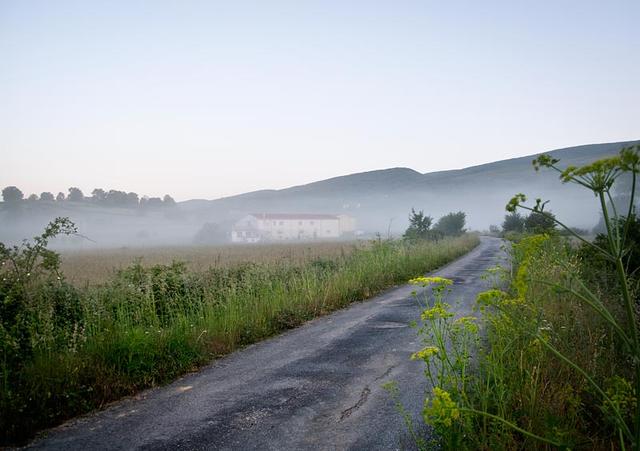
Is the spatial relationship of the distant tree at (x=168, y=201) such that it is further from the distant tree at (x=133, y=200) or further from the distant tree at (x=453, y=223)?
the distant tree at (x=453, y=223)

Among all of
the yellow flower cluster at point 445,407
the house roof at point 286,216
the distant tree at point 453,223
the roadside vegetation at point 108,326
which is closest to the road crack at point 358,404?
the yellow flower cluster at point 445,407

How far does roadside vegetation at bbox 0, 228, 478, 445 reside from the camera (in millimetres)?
5156

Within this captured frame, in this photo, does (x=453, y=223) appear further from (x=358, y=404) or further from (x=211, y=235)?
(x=358, y=404)

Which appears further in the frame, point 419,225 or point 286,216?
point 286,216

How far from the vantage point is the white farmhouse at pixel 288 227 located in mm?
84562

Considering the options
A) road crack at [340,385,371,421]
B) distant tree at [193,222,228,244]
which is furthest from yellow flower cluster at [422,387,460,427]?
distant tree at [193,222,228,244]

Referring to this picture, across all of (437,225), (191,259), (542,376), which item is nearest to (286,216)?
(437,225)

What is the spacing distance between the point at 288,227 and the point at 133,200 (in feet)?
265

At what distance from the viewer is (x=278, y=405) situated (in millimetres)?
5188

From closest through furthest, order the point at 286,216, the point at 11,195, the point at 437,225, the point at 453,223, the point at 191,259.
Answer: the point at 191,259 → the point at 453,223 → the point at 437,225 → the point at 286,216 → the point at 11,195

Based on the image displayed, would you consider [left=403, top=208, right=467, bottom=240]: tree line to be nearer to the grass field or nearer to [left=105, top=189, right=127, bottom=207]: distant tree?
the grass field

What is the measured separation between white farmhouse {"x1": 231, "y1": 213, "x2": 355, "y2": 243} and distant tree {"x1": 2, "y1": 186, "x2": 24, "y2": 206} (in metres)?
70.9

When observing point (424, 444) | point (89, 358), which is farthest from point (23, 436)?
point (424, 444)

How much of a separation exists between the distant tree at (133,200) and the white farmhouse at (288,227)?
74.9 meters
